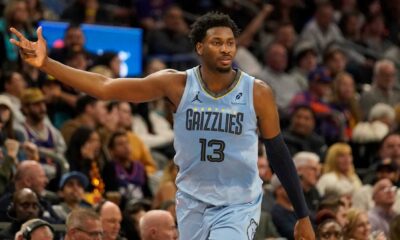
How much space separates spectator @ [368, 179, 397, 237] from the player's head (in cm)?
480

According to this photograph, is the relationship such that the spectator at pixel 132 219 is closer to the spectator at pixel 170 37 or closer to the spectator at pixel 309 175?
the spectator at pixel 309 175

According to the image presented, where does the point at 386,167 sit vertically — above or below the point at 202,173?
below

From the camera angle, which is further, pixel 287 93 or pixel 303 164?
pixel 287 93

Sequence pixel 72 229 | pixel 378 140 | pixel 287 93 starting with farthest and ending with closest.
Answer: pixel 287 93 < pixel 378 140 < pixel 72 229

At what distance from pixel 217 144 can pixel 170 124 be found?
7291 millimetres

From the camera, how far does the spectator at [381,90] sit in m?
15.0

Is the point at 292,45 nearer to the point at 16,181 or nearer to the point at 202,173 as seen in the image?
the point at 16,181

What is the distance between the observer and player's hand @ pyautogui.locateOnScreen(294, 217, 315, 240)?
664 cm

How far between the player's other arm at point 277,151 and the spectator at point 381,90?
8.31 m

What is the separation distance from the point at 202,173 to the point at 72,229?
2.05 meters

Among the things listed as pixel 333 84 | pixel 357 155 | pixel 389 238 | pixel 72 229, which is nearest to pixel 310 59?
pixel 333 84

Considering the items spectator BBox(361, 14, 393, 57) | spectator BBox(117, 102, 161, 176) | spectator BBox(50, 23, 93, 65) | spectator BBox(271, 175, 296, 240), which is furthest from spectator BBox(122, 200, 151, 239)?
spectator BBox(361, 14, 393, 57)

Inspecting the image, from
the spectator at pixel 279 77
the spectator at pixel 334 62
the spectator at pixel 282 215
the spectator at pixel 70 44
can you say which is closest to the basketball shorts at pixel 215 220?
the spectator at pixel 282 215

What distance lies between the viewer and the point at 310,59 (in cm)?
1566
